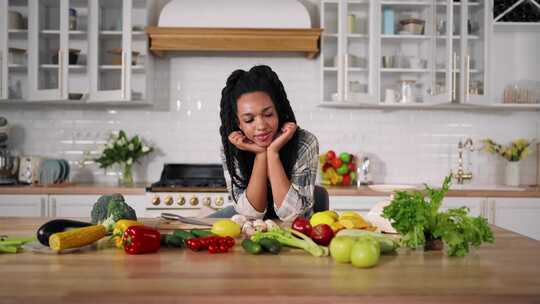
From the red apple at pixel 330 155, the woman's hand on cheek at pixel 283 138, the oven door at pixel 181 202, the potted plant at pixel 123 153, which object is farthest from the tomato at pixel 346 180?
the woman's hand on cheek at pixel 283 138

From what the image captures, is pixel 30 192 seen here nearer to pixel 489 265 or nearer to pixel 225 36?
pixel 225 36

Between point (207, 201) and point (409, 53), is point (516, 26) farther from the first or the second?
point (207, 201)

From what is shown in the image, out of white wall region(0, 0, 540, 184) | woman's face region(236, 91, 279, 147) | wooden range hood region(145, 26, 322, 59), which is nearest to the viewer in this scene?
woman's face region(236, 91, 279, 147)

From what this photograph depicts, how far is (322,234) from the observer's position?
5.56 ft

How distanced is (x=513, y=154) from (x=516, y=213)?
2.16ft

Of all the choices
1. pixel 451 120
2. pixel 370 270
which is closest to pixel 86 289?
pixel 370 270

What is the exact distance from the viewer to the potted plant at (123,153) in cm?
447

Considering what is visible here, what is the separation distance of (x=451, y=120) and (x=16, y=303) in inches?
169

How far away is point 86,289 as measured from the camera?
1208mm

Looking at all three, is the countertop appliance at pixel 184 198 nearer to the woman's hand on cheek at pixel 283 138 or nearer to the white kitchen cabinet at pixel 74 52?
the white kitchen cabinet at pixel 74 52

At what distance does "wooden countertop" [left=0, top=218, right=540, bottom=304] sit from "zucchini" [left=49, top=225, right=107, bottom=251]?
36 mm

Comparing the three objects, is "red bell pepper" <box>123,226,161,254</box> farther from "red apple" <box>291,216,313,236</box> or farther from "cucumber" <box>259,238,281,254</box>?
"red apple" <box>291,216,313,236</box>

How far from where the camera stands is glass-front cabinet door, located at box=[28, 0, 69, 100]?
4.28 meters

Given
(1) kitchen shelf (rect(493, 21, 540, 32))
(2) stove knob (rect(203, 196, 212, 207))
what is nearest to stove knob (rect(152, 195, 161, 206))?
(2) stove knob (rect(203, 196, 212, 207))
